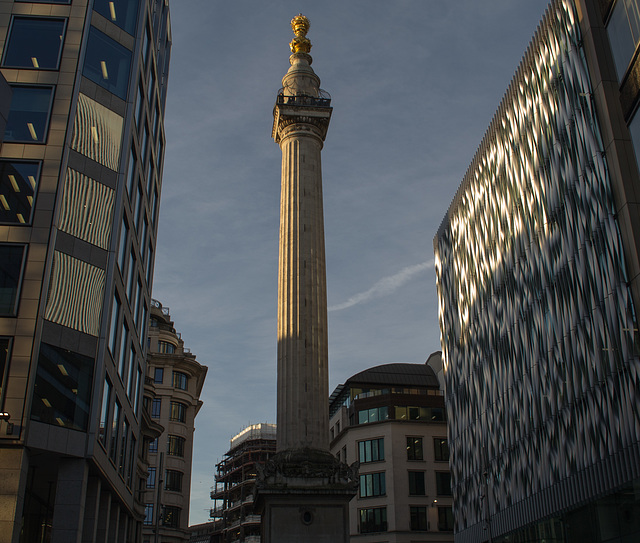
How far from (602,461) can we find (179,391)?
5388cm

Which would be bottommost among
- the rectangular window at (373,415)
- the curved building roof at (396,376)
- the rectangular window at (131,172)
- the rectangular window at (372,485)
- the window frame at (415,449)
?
the rectangular window at (372,485)

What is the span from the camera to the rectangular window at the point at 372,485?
7881 centimetres

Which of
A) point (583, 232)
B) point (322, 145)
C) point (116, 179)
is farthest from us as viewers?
point (322, 145)

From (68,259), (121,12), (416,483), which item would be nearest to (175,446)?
(416,483)

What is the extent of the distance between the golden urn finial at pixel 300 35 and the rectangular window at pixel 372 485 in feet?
153

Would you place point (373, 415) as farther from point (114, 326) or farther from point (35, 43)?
point (35, 43)

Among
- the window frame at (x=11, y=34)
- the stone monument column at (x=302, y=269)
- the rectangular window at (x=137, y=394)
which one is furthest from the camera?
the stone monument column at (x=302, y=269)

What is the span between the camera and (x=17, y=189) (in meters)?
30.7

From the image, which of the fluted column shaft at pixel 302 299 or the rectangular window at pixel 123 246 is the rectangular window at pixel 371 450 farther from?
the rectangular window at pixel 123 246

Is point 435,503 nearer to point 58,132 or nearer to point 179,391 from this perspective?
point 179,391

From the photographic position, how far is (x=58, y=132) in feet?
106

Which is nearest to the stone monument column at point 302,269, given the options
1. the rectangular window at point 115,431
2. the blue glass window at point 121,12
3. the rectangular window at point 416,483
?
the rectangular window at point 115,431

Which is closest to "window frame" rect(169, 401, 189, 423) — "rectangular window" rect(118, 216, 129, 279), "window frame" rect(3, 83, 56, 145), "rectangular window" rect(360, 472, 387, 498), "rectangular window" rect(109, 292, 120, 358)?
"rectangular window" rect(360, 472, 387, 498)

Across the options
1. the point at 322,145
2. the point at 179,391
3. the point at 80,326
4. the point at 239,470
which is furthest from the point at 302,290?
the point at 239,470
